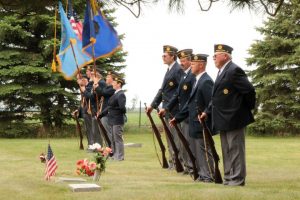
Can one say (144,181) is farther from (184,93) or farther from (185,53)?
(185,53)

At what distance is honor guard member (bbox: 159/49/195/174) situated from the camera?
29.7 ft

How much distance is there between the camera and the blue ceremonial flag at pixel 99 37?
10.8m

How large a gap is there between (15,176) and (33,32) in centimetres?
1495

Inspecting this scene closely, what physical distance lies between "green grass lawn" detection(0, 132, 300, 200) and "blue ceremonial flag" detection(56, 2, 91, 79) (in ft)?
7.06

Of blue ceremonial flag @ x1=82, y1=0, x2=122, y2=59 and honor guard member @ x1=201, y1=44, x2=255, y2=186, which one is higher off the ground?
blue ceremonial flag @ x1=82, y1=0, x2=122, y2=59

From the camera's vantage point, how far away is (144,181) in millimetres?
8164

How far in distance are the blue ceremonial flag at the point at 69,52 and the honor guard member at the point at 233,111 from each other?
641 centimetres

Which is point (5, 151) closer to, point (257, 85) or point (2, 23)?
point (2, 23)

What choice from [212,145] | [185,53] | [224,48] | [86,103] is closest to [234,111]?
[212,145]

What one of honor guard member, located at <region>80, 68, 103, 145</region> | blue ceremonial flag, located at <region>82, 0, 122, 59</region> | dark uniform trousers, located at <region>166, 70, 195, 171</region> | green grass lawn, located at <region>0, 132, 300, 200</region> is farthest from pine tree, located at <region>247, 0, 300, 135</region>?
dark uniform trousers, located at <region>166, 70, 195, 171</region>

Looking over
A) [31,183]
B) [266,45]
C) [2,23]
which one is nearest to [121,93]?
[31,183]

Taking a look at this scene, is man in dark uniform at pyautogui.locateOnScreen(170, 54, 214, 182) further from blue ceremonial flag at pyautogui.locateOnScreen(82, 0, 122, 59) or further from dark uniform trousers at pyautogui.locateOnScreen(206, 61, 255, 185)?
blue ceremonial flag at pyautogui.locateOnScreen(82, 0, 122, 59)

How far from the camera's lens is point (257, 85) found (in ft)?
87.9

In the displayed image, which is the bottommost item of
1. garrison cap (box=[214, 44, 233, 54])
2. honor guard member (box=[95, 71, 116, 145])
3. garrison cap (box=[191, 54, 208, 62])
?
honor guard member (box=[95, 71, 116, 145])
